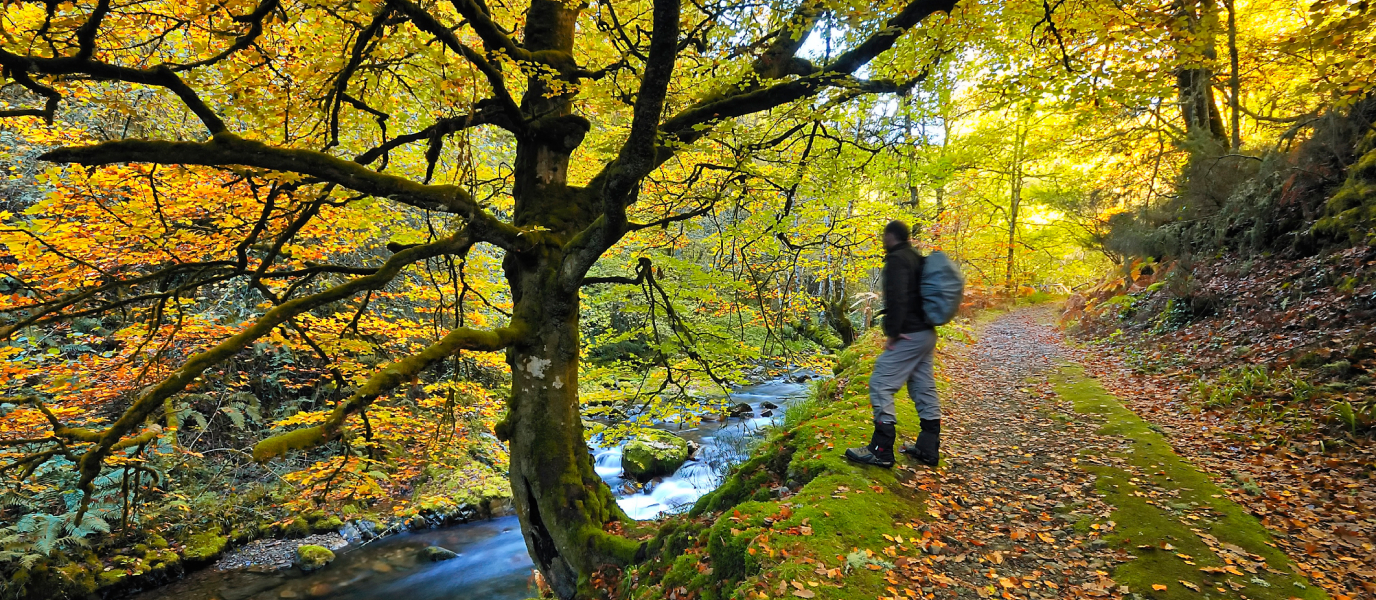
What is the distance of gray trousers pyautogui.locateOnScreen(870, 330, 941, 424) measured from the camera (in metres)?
4.27

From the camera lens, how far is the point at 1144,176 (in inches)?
579

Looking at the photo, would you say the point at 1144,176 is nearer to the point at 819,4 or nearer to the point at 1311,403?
the point at 1311,403

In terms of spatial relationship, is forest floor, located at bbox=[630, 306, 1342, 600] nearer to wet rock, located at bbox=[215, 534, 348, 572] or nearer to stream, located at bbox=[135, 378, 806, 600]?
stream, located at bbox=[135, 378, 806, 600]

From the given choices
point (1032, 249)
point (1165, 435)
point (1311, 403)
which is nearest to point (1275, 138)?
point (1311, 403)

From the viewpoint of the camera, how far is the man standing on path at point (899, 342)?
4270mm

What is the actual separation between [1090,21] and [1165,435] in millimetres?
4452

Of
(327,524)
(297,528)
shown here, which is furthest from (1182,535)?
(297,528)

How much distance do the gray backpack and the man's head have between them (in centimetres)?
27

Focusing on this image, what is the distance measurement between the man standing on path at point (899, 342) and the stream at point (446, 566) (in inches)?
148

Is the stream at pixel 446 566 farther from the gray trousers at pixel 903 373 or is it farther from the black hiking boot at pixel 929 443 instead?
the gray trousers at pixel 903 373

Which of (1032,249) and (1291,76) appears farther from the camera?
(1032,249)

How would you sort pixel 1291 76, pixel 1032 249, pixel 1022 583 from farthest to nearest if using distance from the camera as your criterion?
pixel 1032 249, pixel 1291 76, pixel 1022 583

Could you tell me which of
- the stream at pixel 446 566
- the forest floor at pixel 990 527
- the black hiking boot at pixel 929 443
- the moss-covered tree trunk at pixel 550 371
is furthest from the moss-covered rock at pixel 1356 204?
the moss-covered tree trunk at pixel 550 371

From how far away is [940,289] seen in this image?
4.16 metres
